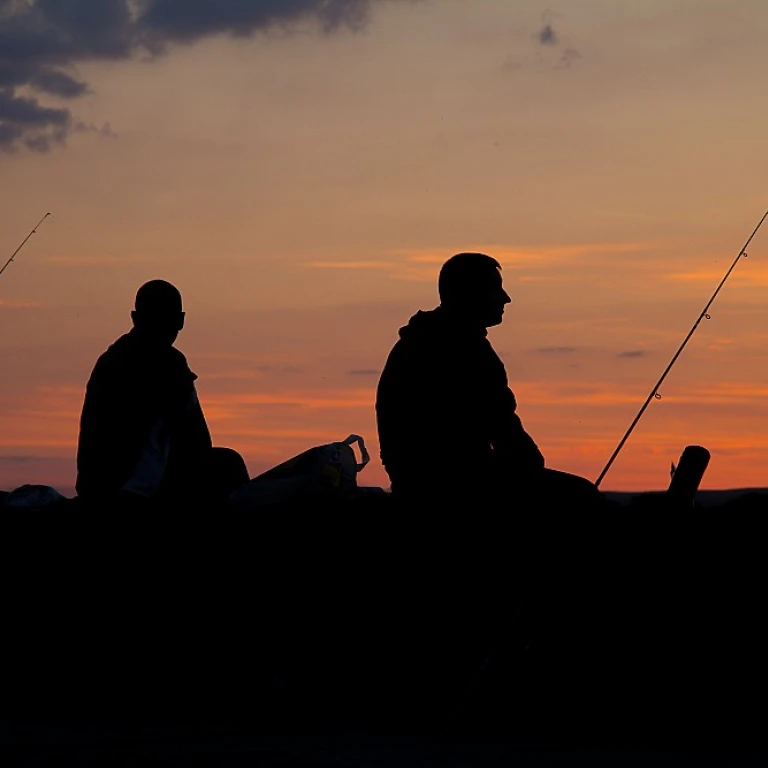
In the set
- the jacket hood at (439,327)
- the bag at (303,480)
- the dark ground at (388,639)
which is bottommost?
the dark ground at (388,639)

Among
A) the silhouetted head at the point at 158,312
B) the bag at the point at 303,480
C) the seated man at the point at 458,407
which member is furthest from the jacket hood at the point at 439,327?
the silhouetted head at the point at 158,312

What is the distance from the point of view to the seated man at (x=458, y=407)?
→ 29.7 feet

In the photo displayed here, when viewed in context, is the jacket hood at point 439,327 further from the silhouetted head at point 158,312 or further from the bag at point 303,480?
the silhouetted head at point 158,312

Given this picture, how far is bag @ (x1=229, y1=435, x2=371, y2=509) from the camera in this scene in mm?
9664

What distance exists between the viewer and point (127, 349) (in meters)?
10.2

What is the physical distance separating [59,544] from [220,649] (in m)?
1.04

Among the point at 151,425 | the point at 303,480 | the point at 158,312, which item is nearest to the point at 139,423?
the point at 151,425

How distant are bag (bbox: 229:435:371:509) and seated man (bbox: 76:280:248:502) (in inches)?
10.2

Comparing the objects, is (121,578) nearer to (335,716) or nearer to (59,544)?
(59,544)

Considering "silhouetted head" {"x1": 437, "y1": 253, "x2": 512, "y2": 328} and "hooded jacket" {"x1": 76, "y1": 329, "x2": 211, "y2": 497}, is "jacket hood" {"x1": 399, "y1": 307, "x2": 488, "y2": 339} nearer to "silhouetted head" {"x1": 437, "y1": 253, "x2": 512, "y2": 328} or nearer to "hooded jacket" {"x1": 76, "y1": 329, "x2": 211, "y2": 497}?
"silhouetted head" {"x1": 437, "y1": 253, "x2": 512, "y2": 328}

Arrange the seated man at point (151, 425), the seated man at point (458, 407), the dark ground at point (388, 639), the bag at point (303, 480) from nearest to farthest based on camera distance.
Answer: the dark ground at point (388, 639) → the seated man at point (458, 407) → the bag at point (303, 480) → the seated man at point (151, 425)

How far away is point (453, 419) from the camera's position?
9.12m

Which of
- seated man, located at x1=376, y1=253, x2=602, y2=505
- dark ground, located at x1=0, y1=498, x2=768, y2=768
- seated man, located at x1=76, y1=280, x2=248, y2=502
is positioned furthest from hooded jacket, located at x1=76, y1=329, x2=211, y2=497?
seated man, located at x1=376, y1=253, x2=602, y2=505

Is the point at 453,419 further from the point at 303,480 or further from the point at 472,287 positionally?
the point at 303,480
